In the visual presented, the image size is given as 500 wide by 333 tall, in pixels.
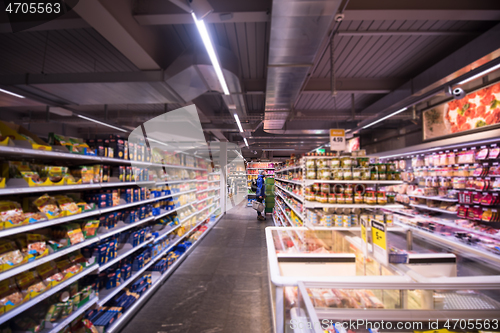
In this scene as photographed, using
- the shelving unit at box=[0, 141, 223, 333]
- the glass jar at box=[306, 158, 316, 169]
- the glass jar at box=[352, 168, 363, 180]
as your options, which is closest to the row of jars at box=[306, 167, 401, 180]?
the glass jar at box=[352, 168, 363, 180]

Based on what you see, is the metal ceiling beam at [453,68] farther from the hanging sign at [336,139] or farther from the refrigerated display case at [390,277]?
the refrigerated display case at [390,277]

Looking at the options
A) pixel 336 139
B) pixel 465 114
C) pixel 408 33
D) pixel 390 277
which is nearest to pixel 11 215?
pixel 390 277

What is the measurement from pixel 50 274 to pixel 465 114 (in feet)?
23.2

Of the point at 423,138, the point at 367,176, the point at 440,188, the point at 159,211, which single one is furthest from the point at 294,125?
the point at 159,211

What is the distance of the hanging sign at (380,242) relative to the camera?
1.63 m

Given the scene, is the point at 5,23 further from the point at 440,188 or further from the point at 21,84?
the point at 440,188

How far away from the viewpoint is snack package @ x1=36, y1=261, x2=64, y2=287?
2.00 meters

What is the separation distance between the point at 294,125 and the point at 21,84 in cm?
766

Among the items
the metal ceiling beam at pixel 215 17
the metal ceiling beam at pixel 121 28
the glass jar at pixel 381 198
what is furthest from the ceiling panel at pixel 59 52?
the glass jar at pixel 381 198

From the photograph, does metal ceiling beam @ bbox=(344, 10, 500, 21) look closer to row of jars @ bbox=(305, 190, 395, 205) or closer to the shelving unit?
row of jars @ bbox=(305, 190, 395, 205)

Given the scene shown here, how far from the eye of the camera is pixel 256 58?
4.26m

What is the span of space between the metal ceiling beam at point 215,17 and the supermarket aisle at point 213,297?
12.7 feet

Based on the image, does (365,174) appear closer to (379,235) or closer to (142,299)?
(379,235)

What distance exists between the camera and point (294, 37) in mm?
2539
